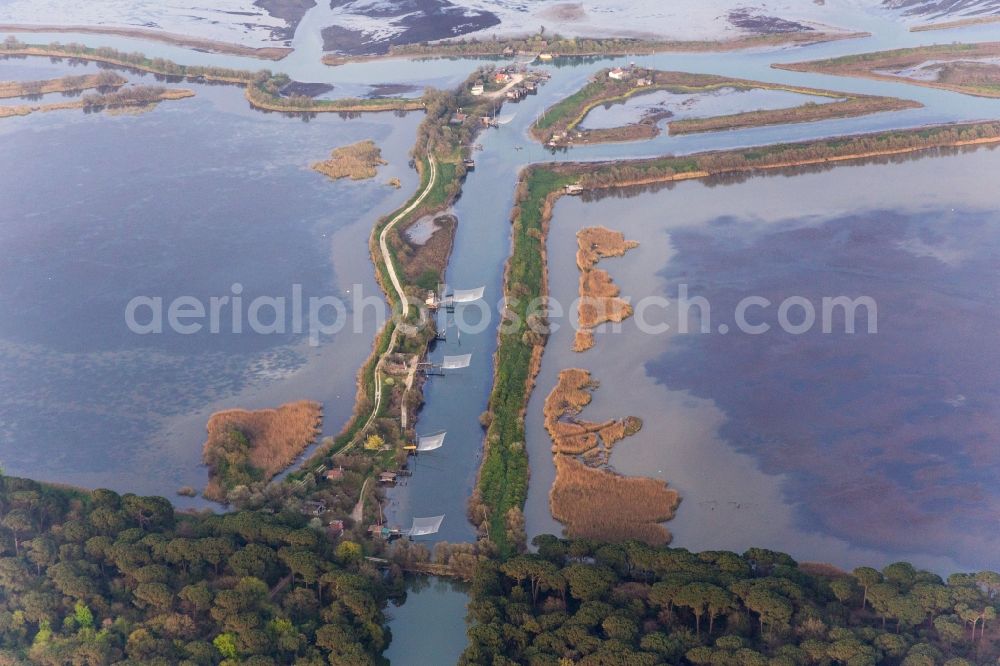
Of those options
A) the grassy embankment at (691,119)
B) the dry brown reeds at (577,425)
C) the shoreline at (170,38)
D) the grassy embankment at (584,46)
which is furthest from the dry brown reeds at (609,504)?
the shoreline at (170,38)

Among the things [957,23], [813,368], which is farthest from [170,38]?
[813,368]

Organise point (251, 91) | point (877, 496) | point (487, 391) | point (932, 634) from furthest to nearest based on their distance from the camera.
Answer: point (251, 91) < point (487, 391) < point (877, 496) < point (932, 634)

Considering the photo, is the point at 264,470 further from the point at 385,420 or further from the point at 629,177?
the point at 629,177

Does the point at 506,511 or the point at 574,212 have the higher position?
the point at 574,212

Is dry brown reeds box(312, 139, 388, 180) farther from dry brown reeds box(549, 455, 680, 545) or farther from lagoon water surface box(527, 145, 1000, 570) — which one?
dry brown reeds box(549, 455, 680, 545)

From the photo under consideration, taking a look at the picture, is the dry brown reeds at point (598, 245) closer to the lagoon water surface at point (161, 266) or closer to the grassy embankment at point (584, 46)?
the lagoon water surface at point (161, 266)

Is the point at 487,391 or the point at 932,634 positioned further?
the point at 487,391

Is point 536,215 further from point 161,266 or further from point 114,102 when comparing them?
point 114,102

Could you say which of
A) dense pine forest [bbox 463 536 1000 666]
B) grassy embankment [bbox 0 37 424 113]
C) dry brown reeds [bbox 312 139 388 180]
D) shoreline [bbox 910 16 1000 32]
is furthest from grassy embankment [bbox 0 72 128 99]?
shoreline [bbox 910 16 1000 32]

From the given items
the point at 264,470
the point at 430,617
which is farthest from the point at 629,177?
the point at 430,617
